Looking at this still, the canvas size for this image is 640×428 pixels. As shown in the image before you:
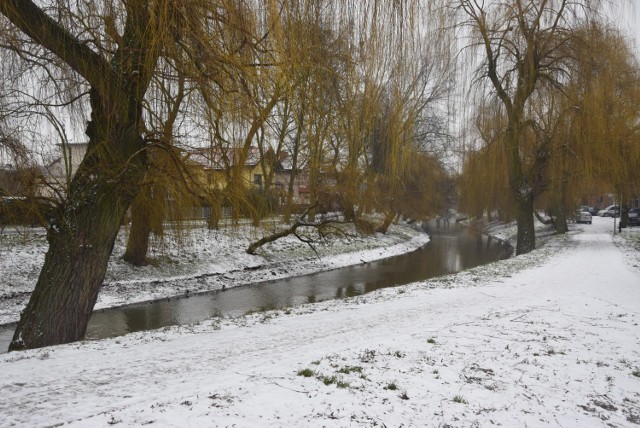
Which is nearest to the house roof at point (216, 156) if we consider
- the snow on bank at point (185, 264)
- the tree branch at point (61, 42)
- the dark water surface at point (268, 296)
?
the tree branch at point (61, 42)

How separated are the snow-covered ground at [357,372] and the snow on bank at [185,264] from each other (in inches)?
138

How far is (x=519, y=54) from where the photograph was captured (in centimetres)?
1617

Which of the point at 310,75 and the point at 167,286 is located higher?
the point at 310,75

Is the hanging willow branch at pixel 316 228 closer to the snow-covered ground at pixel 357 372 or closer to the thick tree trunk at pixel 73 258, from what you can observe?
the snow-covered ground at pixel 357 372

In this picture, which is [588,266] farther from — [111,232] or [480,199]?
[111,232]

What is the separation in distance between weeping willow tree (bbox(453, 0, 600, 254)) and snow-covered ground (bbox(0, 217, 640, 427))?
10.0 metres

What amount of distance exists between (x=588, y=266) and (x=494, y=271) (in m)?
3.32

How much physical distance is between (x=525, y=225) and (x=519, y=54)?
657cm

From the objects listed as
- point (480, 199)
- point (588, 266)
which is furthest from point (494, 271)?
point (480, 199)

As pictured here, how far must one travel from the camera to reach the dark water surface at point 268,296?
37.2 ft

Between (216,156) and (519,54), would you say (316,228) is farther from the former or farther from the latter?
(216,156)

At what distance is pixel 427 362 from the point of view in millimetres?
4828

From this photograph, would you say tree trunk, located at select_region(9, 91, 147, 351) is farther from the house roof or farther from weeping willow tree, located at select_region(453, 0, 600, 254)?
weeping willow tree, located at select_region(453, 0, 600, 254)

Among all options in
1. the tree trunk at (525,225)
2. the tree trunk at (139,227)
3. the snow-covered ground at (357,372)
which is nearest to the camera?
the snow-covered ground at (357,372)
